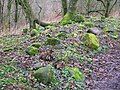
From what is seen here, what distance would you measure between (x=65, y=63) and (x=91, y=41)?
6.90 ft

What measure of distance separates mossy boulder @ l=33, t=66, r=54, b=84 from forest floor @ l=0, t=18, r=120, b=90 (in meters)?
0.12

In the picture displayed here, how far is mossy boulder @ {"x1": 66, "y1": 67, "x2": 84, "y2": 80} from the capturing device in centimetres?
609

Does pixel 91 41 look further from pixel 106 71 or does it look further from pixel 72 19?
pixel 72 19

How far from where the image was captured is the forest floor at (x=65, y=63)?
5467mm

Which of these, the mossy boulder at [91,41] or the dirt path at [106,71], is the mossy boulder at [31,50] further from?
the mossy boulder at [91,41]

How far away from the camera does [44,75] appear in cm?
554

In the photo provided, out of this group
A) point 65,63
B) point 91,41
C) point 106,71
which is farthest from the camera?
point 91,41

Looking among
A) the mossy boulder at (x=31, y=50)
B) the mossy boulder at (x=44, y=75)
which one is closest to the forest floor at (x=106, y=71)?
the mossy boulder at (x=44, y=75)

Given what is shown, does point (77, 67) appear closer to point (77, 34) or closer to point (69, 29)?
point (77, 34)

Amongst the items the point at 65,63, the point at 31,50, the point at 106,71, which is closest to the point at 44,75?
the point at 65,63

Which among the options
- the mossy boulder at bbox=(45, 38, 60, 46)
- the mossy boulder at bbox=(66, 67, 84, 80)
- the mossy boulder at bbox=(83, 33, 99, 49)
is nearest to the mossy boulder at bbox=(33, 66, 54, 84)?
the mossy boulder at bbox=(66, 67, 84, 80)

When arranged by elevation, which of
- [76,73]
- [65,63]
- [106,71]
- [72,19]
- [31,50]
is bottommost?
[106,71]

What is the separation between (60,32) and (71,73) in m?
3.37

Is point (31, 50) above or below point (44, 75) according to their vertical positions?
above
